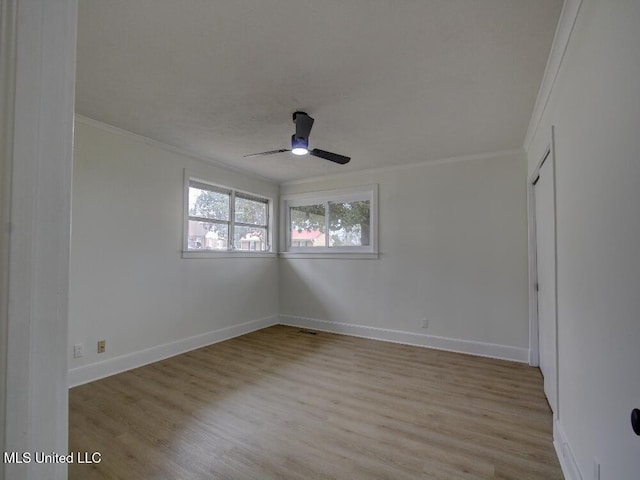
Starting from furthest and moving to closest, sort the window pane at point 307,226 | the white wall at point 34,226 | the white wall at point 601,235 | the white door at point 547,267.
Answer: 1. the window pane at point 307,226
2. the white door at point 547,267
3. the white wall at point 601,235
4. the white wall at point 34,226

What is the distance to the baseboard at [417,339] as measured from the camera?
3.73 m

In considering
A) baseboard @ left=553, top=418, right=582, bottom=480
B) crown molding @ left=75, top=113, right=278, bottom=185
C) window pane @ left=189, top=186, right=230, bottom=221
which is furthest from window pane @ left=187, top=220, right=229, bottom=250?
baseboard @ left=553, top=418, right=582, bottom=480

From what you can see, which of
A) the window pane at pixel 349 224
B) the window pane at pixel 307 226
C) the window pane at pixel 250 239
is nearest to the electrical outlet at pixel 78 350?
the window pane at pixel 250 239

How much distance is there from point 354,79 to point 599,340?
2.01m

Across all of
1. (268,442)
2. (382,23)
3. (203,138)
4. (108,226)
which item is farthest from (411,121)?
(108,226)

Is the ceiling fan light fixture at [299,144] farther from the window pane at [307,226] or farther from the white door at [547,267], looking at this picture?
the window pane at [307,226]

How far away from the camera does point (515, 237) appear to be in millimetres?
3729

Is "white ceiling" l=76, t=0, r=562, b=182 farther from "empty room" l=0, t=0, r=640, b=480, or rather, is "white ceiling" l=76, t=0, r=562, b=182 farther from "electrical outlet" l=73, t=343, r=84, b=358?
"electrical outlet" l=73, t=343, r=84, b=358

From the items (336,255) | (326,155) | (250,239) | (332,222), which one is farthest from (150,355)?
(332,222)

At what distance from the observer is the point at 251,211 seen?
16.7ft

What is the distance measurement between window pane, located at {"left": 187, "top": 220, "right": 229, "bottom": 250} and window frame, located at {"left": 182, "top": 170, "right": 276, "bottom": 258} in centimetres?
5

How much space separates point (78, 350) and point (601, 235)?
12.6ft

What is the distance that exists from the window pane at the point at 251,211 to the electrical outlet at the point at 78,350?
94.6 inches

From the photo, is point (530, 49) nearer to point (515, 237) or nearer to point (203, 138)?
point (515, 237)
